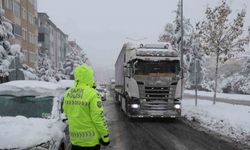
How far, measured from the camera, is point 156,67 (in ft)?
62.5

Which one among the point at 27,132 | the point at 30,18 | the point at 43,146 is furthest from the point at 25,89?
the point at 30,18

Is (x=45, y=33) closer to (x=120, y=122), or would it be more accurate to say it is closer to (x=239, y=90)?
(x=239, y=90)

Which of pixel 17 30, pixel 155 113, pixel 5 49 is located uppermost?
pixel 17 30

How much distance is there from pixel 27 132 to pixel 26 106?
5.66 feet

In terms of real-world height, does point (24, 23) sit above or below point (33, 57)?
above

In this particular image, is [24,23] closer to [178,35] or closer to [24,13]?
[24,13]

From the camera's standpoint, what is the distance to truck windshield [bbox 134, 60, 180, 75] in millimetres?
18922

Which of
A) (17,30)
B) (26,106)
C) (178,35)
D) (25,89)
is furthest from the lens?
(178,35)

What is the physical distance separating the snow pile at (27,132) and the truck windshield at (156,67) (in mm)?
11177

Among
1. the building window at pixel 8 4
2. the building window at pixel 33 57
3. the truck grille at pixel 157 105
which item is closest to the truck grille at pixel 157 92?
the truck grille at pixel 157 105

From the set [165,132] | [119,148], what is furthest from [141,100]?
[119,148]

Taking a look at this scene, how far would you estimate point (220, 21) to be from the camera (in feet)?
88.3

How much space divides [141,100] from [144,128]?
2446 mm

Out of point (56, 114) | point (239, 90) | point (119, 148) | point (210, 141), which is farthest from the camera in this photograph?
point (239, 90)
